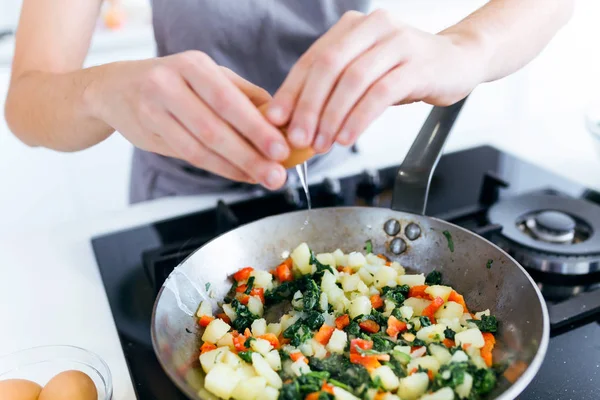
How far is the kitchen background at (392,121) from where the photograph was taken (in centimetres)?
157

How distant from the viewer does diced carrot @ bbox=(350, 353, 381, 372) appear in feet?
2.22

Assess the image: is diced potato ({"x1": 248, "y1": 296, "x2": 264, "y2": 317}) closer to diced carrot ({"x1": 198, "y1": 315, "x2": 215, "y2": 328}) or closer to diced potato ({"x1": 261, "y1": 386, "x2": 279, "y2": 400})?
diced carrot ({"x1": 198, "y1": 315, "x2": 215, "y2": 328})

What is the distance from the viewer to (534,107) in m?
2.77

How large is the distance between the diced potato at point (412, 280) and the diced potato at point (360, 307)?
3.3 inches

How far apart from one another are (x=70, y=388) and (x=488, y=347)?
488mm

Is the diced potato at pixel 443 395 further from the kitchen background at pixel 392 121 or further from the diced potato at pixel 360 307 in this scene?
the kitchen background at pixel 392 121

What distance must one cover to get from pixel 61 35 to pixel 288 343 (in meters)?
0.69

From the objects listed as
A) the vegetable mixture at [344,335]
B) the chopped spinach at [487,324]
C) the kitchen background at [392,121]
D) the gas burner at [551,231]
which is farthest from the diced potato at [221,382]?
the kitchen background at [392,121]

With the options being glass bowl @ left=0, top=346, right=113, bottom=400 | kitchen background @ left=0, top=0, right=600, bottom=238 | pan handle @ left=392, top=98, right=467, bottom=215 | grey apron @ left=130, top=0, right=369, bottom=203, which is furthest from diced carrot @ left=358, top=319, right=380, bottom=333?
kitchen background @ left=0, top=0, right=600, bottom=238

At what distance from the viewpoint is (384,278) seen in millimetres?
847

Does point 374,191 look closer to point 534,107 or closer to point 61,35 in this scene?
point 61,35

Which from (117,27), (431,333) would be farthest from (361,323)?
(117,27)

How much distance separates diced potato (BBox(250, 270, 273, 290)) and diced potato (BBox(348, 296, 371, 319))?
133 mm

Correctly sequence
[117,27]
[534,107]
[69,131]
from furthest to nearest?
[534,107]
[117,27]
[69,131]
